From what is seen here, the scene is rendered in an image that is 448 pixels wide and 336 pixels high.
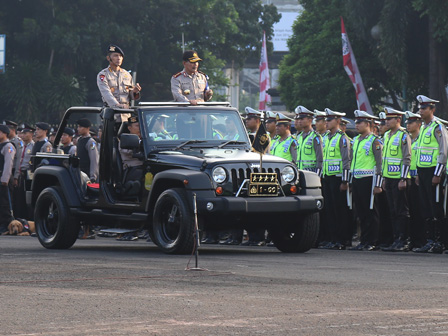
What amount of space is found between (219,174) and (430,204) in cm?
340

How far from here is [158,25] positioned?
6172 cm

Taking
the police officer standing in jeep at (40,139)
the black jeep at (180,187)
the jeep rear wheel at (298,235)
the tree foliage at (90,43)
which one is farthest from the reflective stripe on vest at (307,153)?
the tree foliage at (90,43)

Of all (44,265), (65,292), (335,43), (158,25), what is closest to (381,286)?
(65,292)

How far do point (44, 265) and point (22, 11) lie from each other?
1853 inches

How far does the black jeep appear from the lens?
552 inches

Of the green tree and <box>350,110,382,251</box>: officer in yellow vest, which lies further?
the green tree

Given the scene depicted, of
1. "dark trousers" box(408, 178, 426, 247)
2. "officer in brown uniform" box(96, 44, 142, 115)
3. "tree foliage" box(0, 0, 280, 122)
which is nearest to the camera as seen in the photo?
"officer in brown uniform" box(96, 44, 142, 115)

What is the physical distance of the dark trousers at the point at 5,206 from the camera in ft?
70.5

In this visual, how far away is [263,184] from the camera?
14.2m

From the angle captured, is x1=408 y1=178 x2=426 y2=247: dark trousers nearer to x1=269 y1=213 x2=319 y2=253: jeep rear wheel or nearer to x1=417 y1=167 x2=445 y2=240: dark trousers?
x1=417 y1=167 x2=445 y2=240: dark trousers

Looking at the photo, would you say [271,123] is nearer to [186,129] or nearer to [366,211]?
[366,211]

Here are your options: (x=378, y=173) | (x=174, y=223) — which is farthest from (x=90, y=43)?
(x=174, y=223)

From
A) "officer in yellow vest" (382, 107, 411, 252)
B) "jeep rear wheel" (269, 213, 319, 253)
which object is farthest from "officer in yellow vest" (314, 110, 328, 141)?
"jeep rear wheel" (269, 213, 319, 253)

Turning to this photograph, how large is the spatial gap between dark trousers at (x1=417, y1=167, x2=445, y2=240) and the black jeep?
69.4 inches
